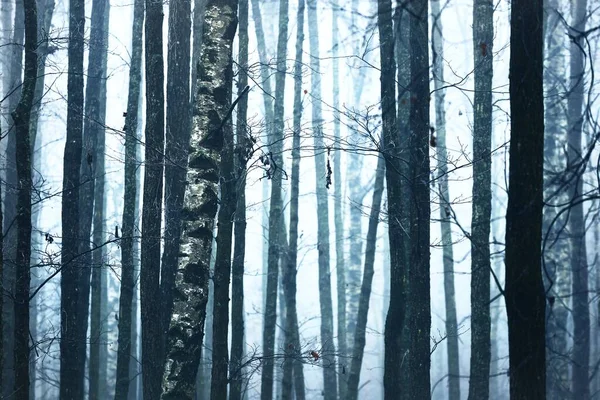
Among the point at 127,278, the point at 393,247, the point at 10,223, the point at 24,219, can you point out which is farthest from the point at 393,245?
the point at 10,223

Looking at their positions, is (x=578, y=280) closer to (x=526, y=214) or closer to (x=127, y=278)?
(x=127, y=278)

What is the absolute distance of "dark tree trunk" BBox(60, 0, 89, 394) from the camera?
42.2 ft

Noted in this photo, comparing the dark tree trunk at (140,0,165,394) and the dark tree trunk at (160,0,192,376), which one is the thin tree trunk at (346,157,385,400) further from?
the dark tree trunk at (140,0,165,394)

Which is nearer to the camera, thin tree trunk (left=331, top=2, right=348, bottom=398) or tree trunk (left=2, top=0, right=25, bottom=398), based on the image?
tree trunk (left=2, top=0, right=25, bottom=398)

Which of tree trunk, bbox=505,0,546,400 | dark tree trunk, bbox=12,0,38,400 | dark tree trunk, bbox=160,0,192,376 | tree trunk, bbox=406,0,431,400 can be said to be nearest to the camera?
tree trunk, bbox=505,0,546,400


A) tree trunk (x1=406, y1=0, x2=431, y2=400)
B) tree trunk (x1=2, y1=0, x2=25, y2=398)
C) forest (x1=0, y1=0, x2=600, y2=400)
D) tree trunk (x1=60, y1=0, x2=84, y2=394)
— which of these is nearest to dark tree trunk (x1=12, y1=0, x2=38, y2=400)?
forest (x1=0, y1=0, x2=600, y2=400)

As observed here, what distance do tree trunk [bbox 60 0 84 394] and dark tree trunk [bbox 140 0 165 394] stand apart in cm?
140

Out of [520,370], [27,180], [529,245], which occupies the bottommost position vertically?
[520,370]

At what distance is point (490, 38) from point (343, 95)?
25.2 meters

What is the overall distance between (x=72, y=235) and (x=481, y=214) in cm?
757

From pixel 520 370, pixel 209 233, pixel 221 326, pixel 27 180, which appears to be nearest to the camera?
pixel 520 370

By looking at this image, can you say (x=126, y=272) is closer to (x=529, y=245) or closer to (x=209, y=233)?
(x=209, y=233)

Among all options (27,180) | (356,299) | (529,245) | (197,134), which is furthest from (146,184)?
(356,299)

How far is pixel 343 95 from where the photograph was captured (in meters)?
39.3
